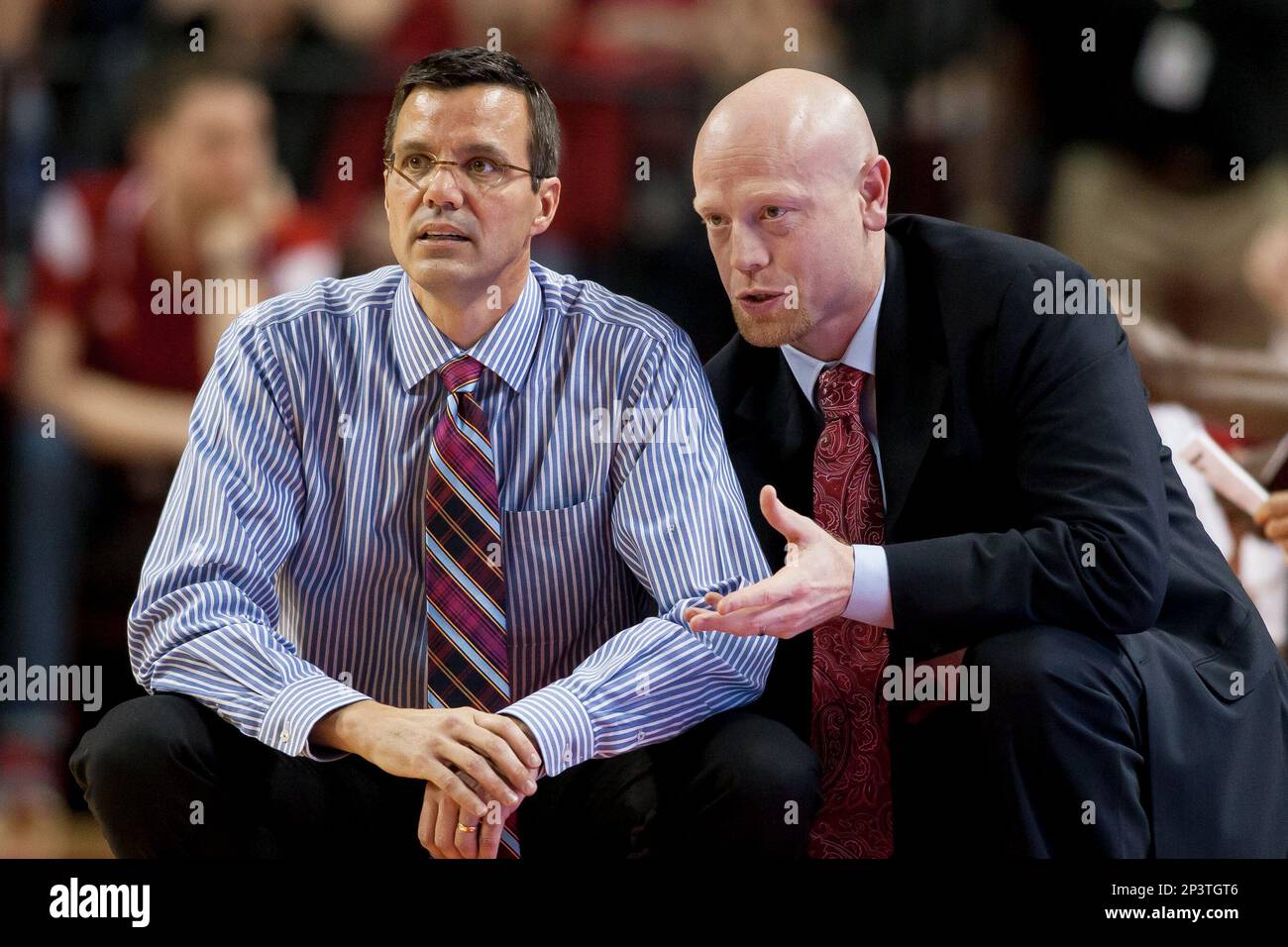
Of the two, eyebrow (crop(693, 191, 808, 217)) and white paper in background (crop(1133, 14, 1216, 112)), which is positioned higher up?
white paper in background (crop(1133, 14, 1216, 112))

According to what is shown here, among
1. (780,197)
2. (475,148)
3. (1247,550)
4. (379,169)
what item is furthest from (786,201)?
(379,169)

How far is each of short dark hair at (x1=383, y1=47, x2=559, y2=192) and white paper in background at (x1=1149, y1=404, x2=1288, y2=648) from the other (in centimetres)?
105

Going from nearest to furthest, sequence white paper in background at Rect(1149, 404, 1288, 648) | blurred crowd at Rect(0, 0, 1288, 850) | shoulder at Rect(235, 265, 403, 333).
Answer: shoulder at Rect(235, 265, 403, 333)
white paper in background at Rect(1149, 404, 1288, 648)
blurred crowd at Rect(0, 0, 1288, 850)

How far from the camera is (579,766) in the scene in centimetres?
171

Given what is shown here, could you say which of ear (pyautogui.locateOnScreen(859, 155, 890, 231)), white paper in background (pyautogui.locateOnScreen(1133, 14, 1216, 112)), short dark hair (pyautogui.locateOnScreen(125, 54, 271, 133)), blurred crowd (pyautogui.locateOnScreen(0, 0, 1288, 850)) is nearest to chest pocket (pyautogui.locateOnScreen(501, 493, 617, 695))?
ear (pyautogui.locateOnScreen(859, 155, 890, 231))

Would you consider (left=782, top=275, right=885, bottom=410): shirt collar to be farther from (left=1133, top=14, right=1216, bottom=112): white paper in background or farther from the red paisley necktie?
(left=1133, top=14, right=1216, bottom=112): white paper in background

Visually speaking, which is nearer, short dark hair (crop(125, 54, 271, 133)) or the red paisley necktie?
the red paisley necktie

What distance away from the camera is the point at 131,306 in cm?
277

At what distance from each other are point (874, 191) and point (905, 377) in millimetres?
229

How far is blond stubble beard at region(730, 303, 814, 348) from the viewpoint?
1809 mm

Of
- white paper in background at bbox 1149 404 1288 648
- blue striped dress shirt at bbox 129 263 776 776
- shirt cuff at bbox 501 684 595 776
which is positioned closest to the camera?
shirt cuff at bbox 501 684 595 776

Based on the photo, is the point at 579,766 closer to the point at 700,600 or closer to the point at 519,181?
the point at 700,600

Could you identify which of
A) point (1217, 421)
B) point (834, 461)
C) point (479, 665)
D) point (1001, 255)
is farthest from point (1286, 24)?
point (479, 665)

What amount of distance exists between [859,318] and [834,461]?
0.17 m
